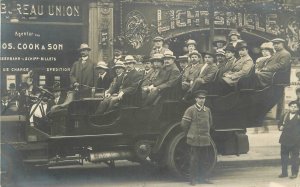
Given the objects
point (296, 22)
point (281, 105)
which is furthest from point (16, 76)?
point (296, 22)

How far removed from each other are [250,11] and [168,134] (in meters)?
3.28

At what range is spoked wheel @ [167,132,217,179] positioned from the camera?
716 centimetres

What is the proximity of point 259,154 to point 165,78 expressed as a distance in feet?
11.0

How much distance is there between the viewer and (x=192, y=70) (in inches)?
297

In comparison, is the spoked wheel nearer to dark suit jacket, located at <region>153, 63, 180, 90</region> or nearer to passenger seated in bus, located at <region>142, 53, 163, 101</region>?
dark suit jacket, located at <region>153, 63, 180, 90</region>

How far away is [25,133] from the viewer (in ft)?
21.7

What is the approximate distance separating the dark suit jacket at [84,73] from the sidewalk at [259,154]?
2.87 meters

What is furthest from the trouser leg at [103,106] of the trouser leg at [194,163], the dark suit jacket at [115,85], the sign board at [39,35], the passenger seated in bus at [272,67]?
the passenger seated in bus at [272,67]

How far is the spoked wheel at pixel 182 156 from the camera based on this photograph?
7.16 meters

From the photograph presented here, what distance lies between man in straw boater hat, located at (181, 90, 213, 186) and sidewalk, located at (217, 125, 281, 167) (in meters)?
1.71

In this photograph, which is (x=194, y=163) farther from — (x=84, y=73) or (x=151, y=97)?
(x=84, y=73)

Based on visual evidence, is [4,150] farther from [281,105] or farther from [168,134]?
[281,105]

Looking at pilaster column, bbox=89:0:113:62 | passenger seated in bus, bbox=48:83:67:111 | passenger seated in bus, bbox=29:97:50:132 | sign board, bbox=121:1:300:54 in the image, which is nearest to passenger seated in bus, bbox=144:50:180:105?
passenger seated in bus, bbox=48:83:67:111

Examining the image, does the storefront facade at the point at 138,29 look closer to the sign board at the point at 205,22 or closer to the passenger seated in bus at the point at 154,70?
the sign board at the point at 205,22
